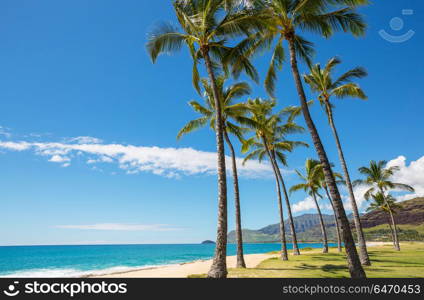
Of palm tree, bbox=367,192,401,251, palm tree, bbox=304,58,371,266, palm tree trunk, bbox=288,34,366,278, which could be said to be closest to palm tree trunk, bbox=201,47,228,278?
palm tree trunk, bbox=288,34,366,278

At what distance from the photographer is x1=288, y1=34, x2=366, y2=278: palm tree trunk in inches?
320

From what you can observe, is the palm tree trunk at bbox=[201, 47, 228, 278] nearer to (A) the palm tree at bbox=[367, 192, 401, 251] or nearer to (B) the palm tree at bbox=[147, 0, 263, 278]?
(B) the palm tree at bbox=[147, 0, 263, 278]

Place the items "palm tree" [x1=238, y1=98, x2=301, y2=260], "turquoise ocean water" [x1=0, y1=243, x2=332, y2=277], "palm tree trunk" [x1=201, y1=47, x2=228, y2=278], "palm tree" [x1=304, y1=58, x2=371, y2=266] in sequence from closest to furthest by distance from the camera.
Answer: "palm tree trunk" [x1=201, y1=47, x2=228, y2=278] < "palm tree" [x1=304, y1=58, x2=371, y2=266] < "palm tree" [x1=238, y1=98, x2=301, y2=260] < "turquoise ocean water" [x1=0, y1=243, x2=332, y2=277]

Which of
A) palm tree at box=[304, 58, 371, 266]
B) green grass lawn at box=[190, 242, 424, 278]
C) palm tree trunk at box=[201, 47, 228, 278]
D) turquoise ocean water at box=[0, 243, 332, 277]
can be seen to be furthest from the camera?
turquoise ocean water at box=[0, 243, 332, 277]

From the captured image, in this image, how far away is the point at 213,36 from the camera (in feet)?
39.2

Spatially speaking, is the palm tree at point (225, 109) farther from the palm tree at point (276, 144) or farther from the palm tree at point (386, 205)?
the palm tree at point (386, 205)

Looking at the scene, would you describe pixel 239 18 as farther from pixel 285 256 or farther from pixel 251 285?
pixel 285 256

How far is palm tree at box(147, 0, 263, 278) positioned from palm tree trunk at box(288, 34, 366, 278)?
2.67m

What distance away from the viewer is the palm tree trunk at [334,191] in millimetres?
8125

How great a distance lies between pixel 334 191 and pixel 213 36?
8.84 metres

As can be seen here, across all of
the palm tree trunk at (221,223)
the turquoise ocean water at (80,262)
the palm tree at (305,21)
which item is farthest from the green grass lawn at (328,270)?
the turquoise ocean water at (80,262)

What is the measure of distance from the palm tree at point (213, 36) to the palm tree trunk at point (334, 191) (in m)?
2.67

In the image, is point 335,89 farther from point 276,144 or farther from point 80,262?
point 80,262

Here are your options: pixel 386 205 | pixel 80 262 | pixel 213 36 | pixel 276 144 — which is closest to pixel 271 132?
A: pixel 276 144
